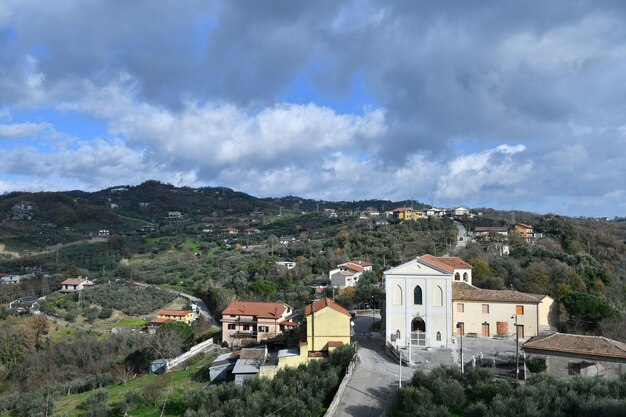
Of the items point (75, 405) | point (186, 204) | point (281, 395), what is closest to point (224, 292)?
point (75, 405)

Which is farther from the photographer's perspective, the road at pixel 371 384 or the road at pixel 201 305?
the road at pixel 201 305

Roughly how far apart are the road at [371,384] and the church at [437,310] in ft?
5.32

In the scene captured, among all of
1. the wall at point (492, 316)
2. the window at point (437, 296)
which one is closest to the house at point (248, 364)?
the window at point (437, 296)

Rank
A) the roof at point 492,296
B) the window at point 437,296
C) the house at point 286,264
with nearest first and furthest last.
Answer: the window at point 437,296 → the roof at point 492,296 → the house at point 286,264

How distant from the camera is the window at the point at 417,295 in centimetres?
2984

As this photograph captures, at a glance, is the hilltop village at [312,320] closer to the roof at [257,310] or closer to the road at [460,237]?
the roof at [257,310]

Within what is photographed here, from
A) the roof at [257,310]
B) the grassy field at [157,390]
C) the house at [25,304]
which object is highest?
the roof at [257,310]

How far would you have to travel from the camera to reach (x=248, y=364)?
27.1 m

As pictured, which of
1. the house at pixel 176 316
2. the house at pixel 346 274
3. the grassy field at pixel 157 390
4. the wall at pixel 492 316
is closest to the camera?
the grassy field at pixel 157 390

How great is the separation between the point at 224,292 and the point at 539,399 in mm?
39354

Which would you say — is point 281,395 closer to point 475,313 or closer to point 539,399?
point 539,399

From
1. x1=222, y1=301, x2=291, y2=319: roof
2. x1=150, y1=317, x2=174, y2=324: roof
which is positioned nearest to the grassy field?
x1=222, y1=301, x2=291, y2=319: roof

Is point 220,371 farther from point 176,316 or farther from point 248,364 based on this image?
point 176,316

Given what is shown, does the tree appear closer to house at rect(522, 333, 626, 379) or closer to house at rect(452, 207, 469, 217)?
house at rect(522, 333, 626, 379)
